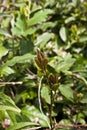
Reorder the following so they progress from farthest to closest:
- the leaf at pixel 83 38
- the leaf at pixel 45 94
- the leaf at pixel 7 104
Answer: the leaf at pixel 83 38 < the leaf at pixel 45 94 < the leaf at pixel 7 104

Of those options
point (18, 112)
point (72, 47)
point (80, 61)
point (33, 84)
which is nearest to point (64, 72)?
point (33, 84)

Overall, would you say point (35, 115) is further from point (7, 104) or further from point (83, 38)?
point (83, 38)

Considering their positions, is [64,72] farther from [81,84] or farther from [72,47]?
[72,47]

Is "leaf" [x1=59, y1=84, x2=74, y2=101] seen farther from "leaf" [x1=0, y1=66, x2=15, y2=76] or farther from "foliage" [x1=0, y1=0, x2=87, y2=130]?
"leaf" [x1=0, y1=66, x2=15, y2=76]

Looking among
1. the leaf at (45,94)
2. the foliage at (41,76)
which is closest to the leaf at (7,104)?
the foliage at (41,76)

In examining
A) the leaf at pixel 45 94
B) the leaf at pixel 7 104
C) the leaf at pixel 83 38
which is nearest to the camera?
the leaf at pixel 7 104

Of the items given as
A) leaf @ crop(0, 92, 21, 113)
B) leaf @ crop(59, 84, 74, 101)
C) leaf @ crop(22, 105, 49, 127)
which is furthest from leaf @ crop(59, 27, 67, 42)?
leaf @ crop(0, 92, 21, 113)

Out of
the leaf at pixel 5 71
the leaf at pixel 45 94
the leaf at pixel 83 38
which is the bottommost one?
the leaf at pixel 45 94

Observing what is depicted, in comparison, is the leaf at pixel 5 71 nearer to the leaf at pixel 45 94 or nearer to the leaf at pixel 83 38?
the leaf at pixel 45 94

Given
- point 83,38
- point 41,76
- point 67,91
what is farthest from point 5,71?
point 83,38
